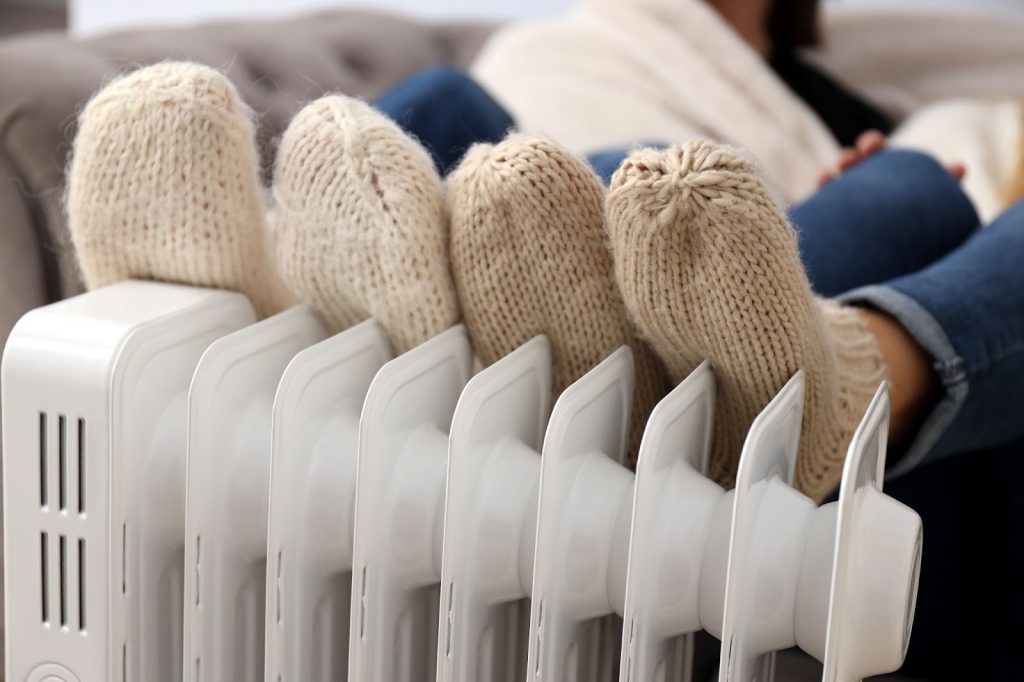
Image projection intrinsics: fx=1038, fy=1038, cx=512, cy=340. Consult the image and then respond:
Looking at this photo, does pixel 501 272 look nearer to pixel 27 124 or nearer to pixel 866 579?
pixel 866 579

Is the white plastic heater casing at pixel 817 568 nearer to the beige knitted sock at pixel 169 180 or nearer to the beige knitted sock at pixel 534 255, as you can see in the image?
the beige knitted sock at pixel 534 255

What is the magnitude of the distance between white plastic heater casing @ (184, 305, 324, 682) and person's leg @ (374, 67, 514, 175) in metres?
0.29

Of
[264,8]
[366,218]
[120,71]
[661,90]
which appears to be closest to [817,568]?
[366,218]

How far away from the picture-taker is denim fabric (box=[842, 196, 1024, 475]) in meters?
0.55

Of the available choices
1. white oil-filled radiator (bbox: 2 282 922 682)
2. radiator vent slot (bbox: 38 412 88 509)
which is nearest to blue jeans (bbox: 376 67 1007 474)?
white oil-filled radiator (bbox: 2 282 922 682)

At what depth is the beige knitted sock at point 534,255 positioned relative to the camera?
1.50ft

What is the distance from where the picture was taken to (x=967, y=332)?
0.55m

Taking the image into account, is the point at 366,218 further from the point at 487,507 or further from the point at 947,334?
the point at 947,334

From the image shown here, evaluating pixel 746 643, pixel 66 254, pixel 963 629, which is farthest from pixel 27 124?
pixel 963 629

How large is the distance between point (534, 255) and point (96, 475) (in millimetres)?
219

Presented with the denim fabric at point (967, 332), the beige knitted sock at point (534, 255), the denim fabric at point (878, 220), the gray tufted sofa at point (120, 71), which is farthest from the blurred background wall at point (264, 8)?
the beige knitted sock at point (534, 255)

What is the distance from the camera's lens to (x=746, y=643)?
0.43m

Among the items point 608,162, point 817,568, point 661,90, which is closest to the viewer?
point 817,568

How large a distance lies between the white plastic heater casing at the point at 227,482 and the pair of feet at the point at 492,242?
0.16 ft
